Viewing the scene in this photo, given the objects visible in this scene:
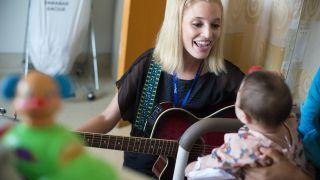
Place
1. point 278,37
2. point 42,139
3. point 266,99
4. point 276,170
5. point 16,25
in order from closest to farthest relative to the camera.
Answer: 1. point 42,139
2. point 266,99
3. point 276,170
4. point 278,37
5. point 16,25

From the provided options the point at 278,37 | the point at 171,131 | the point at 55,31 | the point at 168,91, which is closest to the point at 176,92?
the point at 168,91

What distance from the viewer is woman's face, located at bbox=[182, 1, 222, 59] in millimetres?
1352

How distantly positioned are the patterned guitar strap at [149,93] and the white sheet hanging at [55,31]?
4.63ft

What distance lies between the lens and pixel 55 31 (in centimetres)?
267

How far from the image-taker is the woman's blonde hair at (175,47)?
140 cm

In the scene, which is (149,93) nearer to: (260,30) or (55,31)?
(260,30)

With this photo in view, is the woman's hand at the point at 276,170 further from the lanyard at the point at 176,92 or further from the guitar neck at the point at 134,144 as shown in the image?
the lanyard at the point at 176,92

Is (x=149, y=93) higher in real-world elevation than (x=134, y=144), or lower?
higher

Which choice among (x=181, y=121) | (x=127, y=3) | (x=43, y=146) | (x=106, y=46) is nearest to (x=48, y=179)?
(x=43, y=146)

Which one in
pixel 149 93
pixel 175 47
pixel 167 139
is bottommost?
pixel 167 139

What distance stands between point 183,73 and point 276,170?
0.56 meters

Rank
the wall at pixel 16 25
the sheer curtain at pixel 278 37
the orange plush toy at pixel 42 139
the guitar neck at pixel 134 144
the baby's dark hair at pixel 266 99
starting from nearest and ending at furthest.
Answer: the orange plush toy at pixel 42 139, the baby's dark hair at pixel 266 99, the guitar neck at pixel 134 144, the sheer curtain at pixel 278 37, the wall at pixel 16 25

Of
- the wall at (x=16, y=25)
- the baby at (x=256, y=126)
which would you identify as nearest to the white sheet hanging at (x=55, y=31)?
the wall at (x=16, y=25)

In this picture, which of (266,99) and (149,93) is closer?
(266,99)
